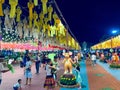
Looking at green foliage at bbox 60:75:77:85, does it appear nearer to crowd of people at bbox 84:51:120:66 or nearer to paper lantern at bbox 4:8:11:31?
paper lantern at bbox 4:8:11:31

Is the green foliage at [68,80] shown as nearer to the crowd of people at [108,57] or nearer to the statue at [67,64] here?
the statue at [67,64]

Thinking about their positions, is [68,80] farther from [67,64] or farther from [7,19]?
[7,19]

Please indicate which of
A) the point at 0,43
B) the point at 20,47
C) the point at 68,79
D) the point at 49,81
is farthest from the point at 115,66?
the point at 49,81

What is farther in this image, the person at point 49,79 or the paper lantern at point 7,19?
the paper lantern at point 7,19

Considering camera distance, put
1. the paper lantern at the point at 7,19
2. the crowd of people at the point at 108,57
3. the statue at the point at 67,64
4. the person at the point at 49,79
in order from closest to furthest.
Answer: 1. the person at the point at 49,79
2. the paper lantern at the point at 7,19
3. the statue at the point at 67,64
4. the crowd of people at the point at 108,57

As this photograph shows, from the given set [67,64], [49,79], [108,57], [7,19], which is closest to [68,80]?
[67,64]

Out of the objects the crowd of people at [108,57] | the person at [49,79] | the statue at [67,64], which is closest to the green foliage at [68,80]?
the statue at [67,64]

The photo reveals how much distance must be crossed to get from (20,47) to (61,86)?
693 inches

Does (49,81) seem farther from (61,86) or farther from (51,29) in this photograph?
(51,29)

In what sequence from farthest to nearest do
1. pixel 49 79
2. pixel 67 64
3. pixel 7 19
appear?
pixel 67 64, pixel 7 19, pixel 49 79

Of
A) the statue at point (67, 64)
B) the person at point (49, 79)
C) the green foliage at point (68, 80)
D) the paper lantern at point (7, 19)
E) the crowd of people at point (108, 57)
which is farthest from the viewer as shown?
the crowd of people at point (108, 57)

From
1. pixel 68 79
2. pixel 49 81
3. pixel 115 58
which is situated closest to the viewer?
pixel 49 81

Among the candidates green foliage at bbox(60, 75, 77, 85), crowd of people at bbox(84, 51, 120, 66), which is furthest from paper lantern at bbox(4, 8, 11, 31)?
crowd of people at bbox(84, 51, 120, 66)

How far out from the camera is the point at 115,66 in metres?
37.1
